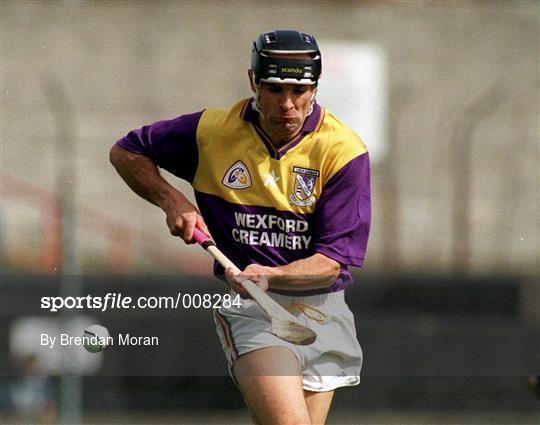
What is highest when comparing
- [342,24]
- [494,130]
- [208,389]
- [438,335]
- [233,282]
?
Answer: [342,24]

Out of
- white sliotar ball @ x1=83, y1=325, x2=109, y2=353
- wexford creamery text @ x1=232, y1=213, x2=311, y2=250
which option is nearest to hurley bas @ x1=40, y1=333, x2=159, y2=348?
white sliotar ball @ x1=83, y1=325, x2=109, y2=353

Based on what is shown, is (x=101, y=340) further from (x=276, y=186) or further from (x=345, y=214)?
(x=345, y=214)

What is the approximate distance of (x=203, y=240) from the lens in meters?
4.16

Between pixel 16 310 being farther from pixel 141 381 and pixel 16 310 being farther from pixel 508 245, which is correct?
pixel 508 245

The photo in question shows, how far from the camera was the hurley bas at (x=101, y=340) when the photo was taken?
4402 millimetres

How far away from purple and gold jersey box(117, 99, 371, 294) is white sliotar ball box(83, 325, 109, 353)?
1.71 ft

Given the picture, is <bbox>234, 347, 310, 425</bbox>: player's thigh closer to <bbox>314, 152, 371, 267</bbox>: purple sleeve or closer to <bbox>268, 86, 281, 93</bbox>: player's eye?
<bbox>314, 152, 371, 267</bbox>: purple sleeve

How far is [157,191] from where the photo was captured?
4266 millimetres

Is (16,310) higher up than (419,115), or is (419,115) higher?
(419,115)

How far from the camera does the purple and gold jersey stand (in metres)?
4.15

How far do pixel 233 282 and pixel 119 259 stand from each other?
44 centimetres

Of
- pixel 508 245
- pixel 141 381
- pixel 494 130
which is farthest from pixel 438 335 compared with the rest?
pixel 141 381

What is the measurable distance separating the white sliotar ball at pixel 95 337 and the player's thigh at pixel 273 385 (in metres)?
0.54

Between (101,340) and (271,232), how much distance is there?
0.70 metres
